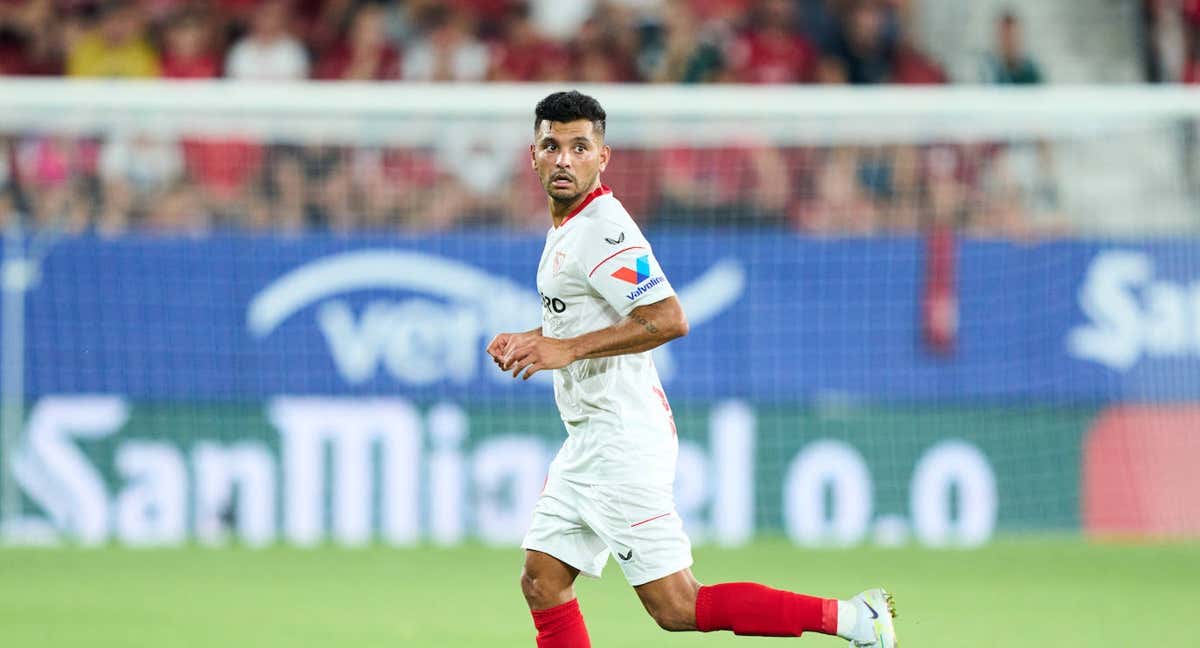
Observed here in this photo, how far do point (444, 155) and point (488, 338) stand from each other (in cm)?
132

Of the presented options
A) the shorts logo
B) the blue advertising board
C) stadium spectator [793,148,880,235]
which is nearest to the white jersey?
the shorts logo

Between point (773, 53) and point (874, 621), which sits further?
point (773, 53)

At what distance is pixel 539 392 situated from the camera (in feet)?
35.1

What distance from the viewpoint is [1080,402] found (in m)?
10.9

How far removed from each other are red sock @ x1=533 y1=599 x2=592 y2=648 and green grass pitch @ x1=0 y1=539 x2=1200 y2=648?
69.1 inches

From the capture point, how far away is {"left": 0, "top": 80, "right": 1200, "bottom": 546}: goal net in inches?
416

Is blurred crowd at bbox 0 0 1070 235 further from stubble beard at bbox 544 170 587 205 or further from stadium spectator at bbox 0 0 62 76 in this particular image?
stubble beard at bbox 544 170 587 205

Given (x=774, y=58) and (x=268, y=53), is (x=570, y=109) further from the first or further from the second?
(x=774, y=58)

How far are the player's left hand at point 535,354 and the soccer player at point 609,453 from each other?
0.50 ft

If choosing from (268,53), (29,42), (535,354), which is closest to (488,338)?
(268,53)

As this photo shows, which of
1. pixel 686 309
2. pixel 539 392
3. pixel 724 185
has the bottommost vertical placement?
pixel 539 392

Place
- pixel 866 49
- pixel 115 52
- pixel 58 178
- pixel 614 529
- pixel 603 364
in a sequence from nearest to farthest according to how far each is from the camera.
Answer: pixel 614 529 < pixel 603 364 < pixel 58 178 < pixel 115 52 < pixel 866 49

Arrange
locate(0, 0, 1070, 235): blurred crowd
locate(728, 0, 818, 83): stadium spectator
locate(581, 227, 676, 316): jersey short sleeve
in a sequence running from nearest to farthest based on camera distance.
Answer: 1. locate(581, 227, 676, 316): jersey short sleeve
2. locate(0, 0, 1070, 235): blurred crowd
3. locate(728, 0, 818, 83): stadium spectator

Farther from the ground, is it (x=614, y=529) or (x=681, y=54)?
(x=681, y=54)
